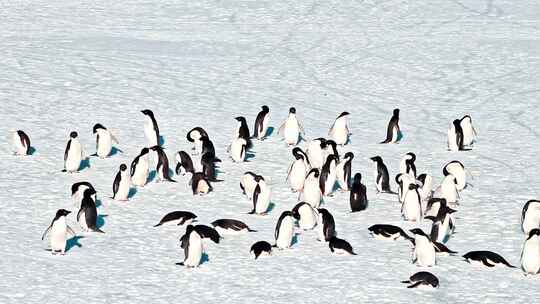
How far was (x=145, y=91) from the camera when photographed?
2009cm

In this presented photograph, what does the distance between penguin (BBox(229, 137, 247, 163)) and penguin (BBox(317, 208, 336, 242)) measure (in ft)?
11.8

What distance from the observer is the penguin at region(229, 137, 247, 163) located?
15086mm

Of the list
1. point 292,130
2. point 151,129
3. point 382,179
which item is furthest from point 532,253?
point 151,129

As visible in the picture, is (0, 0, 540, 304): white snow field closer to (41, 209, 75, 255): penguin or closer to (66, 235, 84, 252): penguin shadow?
(66, 235, 84, 252): penguin shadow

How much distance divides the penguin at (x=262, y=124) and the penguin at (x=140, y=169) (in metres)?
3.26

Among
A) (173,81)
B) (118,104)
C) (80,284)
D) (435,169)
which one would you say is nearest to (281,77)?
(173,81)

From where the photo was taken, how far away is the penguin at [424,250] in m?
10.8

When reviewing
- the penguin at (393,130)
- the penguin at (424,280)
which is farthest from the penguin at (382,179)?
the penguin at (424,280)

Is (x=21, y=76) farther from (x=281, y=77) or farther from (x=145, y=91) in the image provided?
(x=281, y=77)

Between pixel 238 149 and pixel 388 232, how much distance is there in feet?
12.7

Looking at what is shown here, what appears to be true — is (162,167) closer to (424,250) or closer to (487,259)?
(424,250)

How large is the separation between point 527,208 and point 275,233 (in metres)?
3.02

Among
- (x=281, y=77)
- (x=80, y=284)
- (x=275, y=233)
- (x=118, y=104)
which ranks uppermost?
(x=281, y=77)

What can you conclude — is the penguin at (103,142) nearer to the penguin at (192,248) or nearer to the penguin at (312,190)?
the penguin at (312,190)
